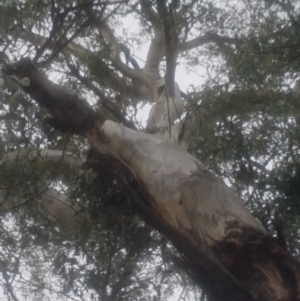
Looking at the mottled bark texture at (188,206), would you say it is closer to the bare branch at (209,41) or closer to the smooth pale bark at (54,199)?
the smooth pale bark at (54,199)

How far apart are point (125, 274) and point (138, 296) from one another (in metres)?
0.24

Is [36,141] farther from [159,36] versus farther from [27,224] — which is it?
[159,36]

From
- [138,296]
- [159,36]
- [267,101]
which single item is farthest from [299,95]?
[138,296]

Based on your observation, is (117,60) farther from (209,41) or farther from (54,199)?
(54,199)

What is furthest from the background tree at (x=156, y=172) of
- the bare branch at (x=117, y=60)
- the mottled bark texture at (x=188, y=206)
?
the bare branch at (x=117, y=60)

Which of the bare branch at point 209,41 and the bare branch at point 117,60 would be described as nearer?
the bare branch at point 209,41

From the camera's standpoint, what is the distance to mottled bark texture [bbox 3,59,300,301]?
7.36ft

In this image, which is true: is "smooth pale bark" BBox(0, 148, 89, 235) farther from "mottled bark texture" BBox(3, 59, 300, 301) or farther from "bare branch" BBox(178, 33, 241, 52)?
"bare branch" BBox(178, 33, 241, 52)

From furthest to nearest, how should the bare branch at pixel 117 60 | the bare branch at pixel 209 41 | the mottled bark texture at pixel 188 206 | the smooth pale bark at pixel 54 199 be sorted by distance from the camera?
1. the bare branch at pixel 117 60
2. the bare branch at pixel 209 41
3. the smooth pale bark at pixel 54 199
4. the mottled bark texture at pixel 188 206

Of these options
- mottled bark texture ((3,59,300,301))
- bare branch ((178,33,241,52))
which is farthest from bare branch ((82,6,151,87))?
mottled bark texture ((3,59,300,301))

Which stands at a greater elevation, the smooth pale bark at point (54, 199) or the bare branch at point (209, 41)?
the bare branch at point (209, 41)

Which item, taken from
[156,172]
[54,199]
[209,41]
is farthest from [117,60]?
[156,172]

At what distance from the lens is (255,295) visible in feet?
7.26

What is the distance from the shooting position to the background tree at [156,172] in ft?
8.00
